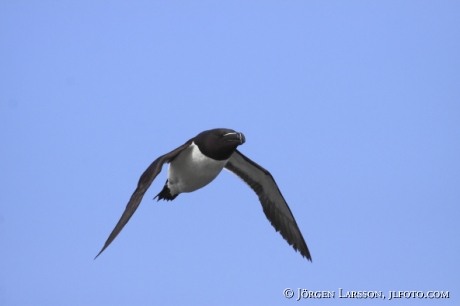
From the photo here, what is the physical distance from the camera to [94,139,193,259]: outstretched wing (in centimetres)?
1338

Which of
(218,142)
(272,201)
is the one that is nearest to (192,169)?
(218,142)

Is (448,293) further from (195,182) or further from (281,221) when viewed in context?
(195,182)

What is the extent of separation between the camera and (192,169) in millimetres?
16984

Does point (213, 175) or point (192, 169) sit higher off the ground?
point (192, 169)

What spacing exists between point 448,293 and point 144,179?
902 centimetres

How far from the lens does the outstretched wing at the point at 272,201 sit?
19766 mm

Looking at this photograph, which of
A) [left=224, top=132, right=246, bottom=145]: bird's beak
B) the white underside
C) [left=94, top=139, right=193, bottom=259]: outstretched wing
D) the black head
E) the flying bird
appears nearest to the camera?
[left=94, top=139, right=193, bottom=259]: outstretched wing

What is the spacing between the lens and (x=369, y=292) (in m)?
17.5

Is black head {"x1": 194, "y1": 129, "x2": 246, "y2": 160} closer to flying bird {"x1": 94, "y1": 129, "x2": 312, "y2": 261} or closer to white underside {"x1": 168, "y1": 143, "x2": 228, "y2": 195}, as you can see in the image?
A: flying bird {"x1": 94, "y1": 129, "x2": 312, "y2": 261}

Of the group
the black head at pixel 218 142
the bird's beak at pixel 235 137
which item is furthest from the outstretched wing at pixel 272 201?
the bird's beak at pixel 235 137

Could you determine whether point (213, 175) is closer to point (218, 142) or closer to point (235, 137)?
point (218, 142)

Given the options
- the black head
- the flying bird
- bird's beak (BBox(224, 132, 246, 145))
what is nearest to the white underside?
the flying bird

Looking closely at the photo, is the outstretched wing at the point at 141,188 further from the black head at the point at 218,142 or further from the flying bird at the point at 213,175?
the black head at the point at 218,142

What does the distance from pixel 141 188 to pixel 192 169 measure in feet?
8.17
